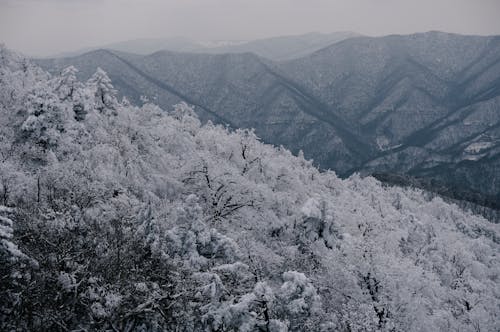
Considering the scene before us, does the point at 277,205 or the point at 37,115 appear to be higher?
the point at 37,115

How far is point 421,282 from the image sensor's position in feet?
94.9

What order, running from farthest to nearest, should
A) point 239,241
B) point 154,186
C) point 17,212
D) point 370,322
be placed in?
point 154,186 < point 239,241 < point 370,322 < point 17,212

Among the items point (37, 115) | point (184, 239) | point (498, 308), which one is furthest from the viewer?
point (498, 308)

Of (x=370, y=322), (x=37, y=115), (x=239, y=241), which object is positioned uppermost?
(x=37, y=115)

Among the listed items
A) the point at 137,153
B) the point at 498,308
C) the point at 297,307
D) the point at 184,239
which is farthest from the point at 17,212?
the point at 498,308

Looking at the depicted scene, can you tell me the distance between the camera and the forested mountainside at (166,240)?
1524cm

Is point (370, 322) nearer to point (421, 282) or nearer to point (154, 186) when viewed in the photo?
point (421, 282)

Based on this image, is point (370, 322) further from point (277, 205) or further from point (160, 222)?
point (277, 205)

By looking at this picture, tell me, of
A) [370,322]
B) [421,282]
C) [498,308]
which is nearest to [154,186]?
[370,322]

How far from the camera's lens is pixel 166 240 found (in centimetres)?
1928

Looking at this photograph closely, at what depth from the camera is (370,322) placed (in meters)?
21.1

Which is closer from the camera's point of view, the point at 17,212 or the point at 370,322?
the point at 17,212

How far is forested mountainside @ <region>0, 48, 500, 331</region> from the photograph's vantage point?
15.2 metres

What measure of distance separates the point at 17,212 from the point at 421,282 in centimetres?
2577
